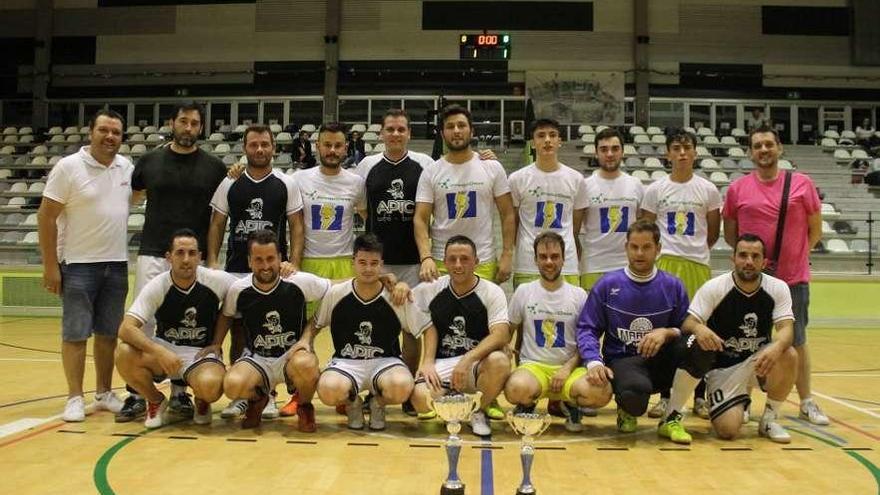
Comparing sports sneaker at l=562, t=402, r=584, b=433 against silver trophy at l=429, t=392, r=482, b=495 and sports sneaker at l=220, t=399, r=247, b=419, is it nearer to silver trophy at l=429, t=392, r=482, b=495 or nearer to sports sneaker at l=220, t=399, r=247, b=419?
silver trophy at l=429, t=392, r=482, b=495

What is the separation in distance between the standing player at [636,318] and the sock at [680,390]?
6cm

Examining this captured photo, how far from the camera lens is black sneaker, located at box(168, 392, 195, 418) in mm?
4672

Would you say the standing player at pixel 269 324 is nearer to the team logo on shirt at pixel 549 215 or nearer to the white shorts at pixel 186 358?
the white shorts at pixel 186 358

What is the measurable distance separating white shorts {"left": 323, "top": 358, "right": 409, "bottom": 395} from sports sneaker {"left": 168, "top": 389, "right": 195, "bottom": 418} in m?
1.02

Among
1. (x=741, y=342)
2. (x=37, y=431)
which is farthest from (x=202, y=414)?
(x=741, y=342)

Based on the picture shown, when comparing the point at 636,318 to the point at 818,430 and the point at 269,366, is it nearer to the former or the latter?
the point at 818,430

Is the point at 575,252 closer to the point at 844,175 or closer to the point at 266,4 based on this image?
the point at 844,175

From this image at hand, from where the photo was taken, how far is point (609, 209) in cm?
516

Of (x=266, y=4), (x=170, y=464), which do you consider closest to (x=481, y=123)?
(x=266, y=4)

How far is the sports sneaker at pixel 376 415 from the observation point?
440 centimetres

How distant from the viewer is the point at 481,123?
18.9 m

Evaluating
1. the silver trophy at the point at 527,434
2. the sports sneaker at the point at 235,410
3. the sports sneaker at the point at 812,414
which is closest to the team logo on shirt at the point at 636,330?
the sports sneaker at the point at 812,414

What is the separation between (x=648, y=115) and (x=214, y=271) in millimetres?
16377

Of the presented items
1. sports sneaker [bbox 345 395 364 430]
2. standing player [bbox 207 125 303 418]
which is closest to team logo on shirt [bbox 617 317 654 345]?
sports sneaker [bbox 345 395 364 430]
